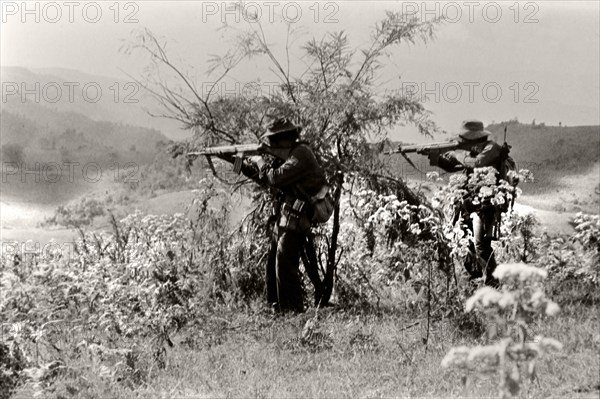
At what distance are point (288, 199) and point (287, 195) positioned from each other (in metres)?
0.08

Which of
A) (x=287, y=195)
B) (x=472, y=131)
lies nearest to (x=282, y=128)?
(x=287, y=195)

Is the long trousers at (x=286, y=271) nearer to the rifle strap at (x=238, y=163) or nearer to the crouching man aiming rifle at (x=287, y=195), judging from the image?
the crouching man aiming rifle at (x=287, y=195)

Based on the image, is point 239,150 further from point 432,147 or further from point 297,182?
point 432,147

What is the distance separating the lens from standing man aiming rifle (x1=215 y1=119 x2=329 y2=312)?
381 inches

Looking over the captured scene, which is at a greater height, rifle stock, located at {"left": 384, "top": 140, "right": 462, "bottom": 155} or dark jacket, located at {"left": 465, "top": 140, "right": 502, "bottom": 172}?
rifle stock, located at {"left": 384, "top": 140, "right": 462, "bottom": 155}

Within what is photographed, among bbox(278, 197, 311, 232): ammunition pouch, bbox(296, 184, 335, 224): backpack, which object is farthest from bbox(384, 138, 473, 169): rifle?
bbox(278, 197, 311, 232): ammunition pouch

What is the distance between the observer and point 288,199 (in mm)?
9844

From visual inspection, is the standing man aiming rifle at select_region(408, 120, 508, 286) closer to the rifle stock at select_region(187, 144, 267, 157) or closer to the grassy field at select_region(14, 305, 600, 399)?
the grassy field at select_region(14, 305, 600, 399)

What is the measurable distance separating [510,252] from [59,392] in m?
5.65

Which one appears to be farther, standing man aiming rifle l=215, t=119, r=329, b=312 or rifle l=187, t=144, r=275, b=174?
rifle l=187, t=144, r=275, b=174

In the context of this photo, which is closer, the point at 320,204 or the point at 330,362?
the point at 330,362

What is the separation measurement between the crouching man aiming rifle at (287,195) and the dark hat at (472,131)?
214cm

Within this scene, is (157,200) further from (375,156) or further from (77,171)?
(375,156)

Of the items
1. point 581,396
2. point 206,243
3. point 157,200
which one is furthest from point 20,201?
point 581,396
